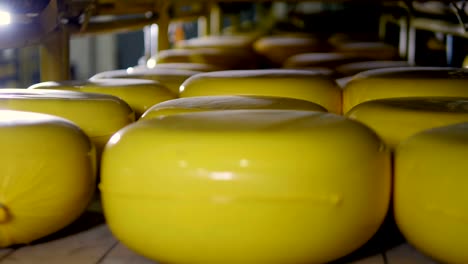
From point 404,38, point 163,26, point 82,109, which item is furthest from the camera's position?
point 404,38

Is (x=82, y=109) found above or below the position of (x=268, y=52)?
above

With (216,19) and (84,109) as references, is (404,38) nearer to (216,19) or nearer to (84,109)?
(216,19)

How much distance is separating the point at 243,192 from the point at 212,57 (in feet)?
8.78

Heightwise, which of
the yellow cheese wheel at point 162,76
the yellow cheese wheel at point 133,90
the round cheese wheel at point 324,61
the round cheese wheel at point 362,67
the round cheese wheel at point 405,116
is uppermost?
the round cheese wheel at point 405,116

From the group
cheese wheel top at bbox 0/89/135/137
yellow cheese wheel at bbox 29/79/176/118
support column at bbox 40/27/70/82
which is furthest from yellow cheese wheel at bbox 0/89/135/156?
support column at bbox 40/27/70/82

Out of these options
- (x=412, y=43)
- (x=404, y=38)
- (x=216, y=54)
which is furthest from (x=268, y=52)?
(x=404, y=38)

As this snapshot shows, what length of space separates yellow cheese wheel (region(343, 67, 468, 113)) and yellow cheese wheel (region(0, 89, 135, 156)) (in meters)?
0.68

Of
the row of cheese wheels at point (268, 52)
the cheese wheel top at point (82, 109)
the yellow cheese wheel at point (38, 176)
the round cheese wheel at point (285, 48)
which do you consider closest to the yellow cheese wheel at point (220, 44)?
the row of cheese wheels at point (268, 52)

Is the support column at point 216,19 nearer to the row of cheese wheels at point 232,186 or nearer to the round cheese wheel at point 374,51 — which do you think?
the round cheese wheel at point 374,51

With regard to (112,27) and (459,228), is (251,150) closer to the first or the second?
(459,228)

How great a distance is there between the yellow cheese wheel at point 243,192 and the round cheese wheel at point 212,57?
2372 millimetres

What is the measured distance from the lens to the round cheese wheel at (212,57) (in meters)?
3.45

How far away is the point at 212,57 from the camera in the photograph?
3.64 metres

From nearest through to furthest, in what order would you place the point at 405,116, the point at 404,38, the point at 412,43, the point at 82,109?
the point at 405,116
the point at 82,109
the point at 412,43
the point at 404,38
